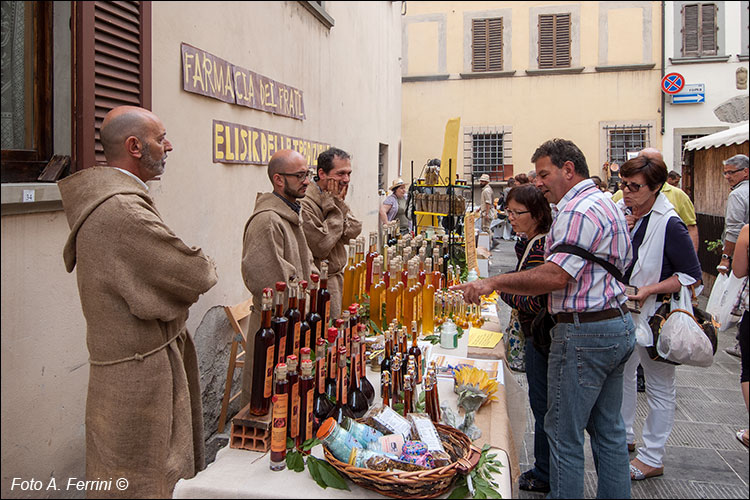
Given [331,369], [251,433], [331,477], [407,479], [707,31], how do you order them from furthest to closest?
[707,31] < [331,369] < [251,433] < [331,477] < [407,479]

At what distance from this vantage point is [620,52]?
1638cm

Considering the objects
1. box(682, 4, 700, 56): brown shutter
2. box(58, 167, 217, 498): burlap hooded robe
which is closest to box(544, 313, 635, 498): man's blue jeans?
box(58, 167, 217, 498): burlap hooded robe

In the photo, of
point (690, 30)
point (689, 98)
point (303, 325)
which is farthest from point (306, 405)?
point (690, 30)

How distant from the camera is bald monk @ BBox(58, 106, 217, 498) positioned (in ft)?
6.35

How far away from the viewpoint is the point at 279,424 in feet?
5.49

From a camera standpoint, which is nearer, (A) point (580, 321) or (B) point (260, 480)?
(B) point (260, 480)

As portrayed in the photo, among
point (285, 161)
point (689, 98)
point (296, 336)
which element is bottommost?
point (296, 336)

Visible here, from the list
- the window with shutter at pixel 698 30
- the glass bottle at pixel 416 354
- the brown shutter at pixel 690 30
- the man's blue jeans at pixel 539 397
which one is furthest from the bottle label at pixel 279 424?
the brown shutter at pixel 690 30

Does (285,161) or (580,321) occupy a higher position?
(285,161)

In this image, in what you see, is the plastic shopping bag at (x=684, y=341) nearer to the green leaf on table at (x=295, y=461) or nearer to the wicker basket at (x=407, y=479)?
the wicker basket at (x=407, y=479)

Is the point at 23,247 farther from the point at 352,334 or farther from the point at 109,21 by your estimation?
the point at 352,334

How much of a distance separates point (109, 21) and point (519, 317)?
2617 millimetres

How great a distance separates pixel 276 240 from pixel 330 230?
2.42 ft

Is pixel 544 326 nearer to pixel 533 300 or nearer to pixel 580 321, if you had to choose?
pixel 533 300
